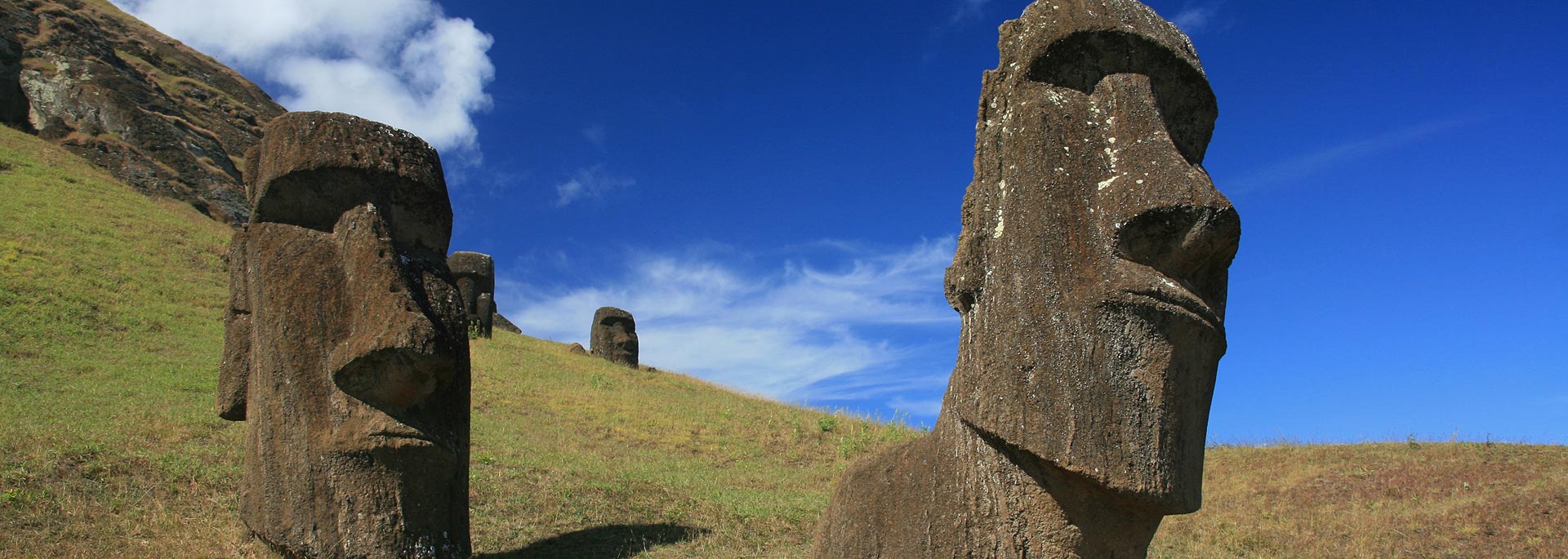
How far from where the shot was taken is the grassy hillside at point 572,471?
786cm

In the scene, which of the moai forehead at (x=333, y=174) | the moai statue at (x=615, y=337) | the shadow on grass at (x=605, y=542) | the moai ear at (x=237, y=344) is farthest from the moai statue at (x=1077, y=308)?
the moai statue at (x=615, y=337)

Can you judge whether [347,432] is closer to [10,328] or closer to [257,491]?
[257,491]

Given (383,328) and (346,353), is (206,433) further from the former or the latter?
(383,328)

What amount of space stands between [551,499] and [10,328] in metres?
10.7

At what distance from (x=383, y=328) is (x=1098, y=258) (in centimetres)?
425

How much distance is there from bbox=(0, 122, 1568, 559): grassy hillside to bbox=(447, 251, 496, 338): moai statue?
7915mm

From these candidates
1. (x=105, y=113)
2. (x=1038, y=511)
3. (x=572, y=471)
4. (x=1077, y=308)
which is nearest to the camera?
(x=1077, y=308)

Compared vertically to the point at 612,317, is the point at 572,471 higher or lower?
lower

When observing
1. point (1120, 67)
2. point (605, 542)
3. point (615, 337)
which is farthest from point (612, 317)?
point (1120, 67)

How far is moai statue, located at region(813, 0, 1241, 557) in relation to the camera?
394 centimetres

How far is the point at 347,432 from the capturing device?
617 cm

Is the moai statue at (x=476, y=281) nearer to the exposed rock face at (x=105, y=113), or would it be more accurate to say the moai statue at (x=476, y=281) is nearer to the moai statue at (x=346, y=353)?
the exposed rock face at (x=105, y=113)

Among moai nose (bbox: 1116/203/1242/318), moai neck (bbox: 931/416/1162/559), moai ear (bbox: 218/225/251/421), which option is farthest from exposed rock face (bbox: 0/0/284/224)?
moai nose (bbox: 1116/203/1242/318)

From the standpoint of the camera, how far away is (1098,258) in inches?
160
